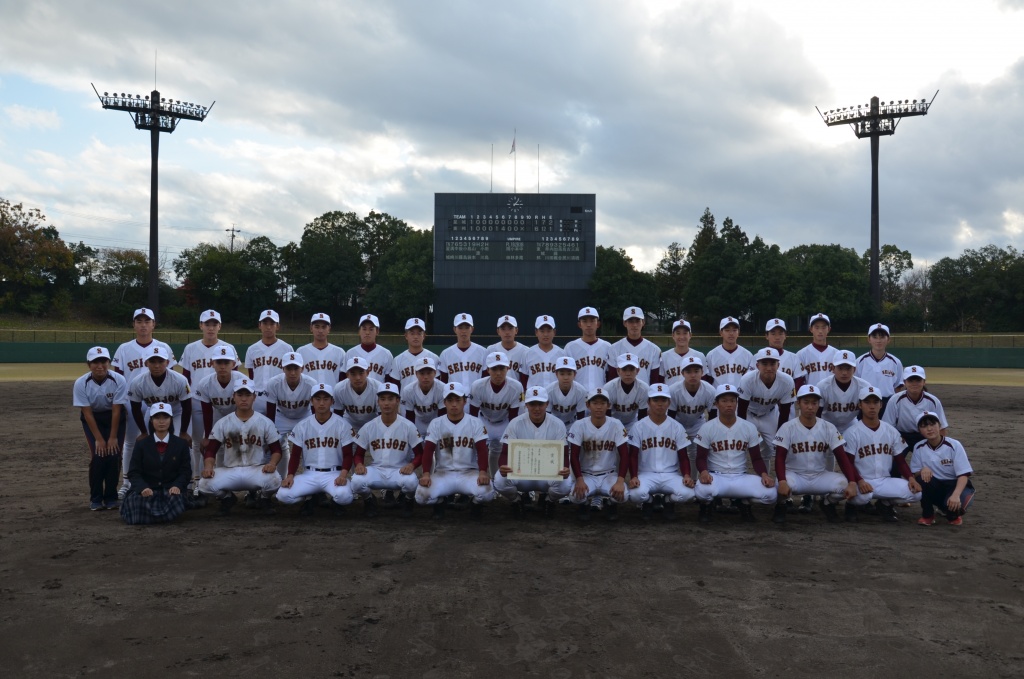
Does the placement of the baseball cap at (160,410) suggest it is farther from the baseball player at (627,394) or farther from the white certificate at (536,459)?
the baseball player at (627,394)

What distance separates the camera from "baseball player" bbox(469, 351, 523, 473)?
7.49m

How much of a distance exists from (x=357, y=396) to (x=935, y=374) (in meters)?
27.3

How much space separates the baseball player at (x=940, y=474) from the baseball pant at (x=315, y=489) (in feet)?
17.8

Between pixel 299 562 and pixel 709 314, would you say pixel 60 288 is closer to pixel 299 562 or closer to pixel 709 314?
pixel 709 314

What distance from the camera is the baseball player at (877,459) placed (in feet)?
22.4

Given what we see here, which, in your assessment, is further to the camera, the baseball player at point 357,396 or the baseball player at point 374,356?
the baseball player at point 374,356

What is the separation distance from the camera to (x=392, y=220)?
73312 mm

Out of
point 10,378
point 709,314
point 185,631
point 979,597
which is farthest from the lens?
point 709,314

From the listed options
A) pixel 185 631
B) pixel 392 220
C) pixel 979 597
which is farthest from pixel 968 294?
pixel 185 631

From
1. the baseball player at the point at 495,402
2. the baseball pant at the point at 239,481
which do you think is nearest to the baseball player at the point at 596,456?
the baseball player at the point at 495,402

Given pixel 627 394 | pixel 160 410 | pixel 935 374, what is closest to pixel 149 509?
pixel 160 410

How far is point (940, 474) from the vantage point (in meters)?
6.77

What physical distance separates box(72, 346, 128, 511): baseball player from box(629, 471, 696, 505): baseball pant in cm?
514

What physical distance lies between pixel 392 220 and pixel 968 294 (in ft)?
167
